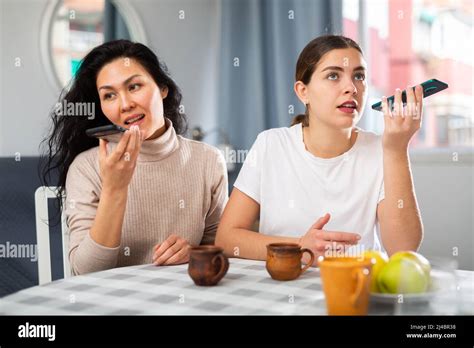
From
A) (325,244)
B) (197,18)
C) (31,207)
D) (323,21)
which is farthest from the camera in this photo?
(197,18)

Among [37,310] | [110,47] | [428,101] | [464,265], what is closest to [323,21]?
[428,101]

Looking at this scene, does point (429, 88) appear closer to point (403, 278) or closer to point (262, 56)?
point (403, 278)

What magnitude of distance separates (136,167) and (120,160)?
26 centimetres

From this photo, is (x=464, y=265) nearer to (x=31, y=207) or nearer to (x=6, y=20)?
(x=31, y=207)

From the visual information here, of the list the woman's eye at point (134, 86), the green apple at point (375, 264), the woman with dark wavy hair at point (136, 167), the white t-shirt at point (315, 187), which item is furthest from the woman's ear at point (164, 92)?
the green apple at point (375, 264)

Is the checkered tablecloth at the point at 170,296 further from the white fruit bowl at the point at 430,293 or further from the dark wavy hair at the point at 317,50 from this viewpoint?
the dark wavy hair at the point at 317,50

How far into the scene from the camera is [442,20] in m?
2.74

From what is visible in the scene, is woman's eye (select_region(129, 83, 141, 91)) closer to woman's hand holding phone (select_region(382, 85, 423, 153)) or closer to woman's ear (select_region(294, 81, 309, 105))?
woman's ear (select_region(294, 81, 309, 105))

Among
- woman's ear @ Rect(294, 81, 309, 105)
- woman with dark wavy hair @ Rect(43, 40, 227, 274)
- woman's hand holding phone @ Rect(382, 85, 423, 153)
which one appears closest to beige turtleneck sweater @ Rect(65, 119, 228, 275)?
woman with dark wavy hair @ Rect(43, 40, 227, 274)

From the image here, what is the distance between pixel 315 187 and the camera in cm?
140

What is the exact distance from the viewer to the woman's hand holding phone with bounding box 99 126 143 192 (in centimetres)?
119

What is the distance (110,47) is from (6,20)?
4.47ft

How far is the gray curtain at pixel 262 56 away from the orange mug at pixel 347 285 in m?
2.31

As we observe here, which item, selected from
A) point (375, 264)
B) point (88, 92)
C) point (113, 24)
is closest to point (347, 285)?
point (375, 264)
